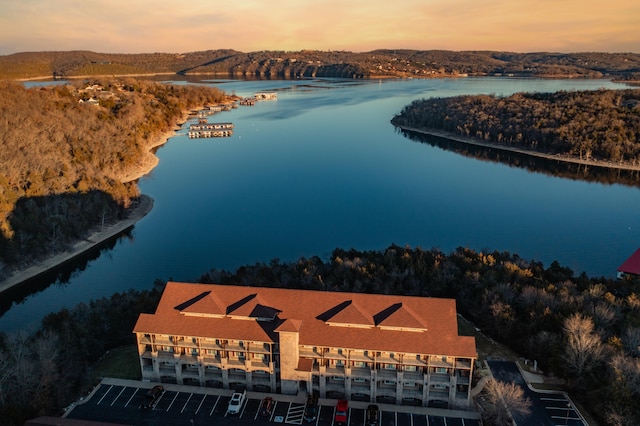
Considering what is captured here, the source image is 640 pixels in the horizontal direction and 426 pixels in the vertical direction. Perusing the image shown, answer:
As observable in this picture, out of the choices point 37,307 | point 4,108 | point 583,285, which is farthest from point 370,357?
point 4,108

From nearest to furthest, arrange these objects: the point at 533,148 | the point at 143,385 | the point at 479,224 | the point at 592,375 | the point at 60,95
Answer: the point at 592,375, the point at 143,385, the point at 479,224, the point at 533,148, the point at 60,95

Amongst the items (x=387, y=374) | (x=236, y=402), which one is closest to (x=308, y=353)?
(x=387, y=374)

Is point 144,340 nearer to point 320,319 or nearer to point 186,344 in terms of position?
point 186,344

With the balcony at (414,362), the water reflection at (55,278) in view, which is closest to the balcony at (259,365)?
the balcony at (414,362)

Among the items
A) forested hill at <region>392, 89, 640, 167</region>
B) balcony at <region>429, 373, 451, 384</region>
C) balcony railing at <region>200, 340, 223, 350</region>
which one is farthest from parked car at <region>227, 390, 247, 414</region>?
forested hill at <region>392, 89, 640, 167</region>

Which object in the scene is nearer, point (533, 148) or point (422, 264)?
point (422, 264)

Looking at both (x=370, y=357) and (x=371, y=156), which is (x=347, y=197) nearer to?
(x=371, y=156)

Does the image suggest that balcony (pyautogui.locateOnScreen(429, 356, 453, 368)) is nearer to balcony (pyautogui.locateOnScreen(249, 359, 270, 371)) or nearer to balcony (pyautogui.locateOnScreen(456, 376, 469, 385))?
balcony (pyautogui.locateOnScreen(456, 376, 469, 385))
